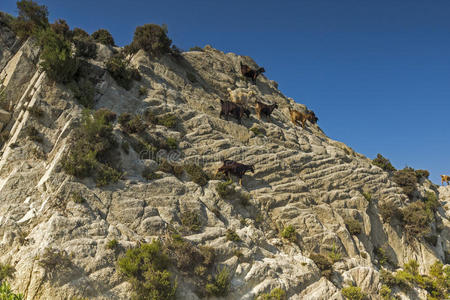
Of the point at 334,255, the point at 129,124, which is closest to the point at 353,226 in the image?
the point at 334,255

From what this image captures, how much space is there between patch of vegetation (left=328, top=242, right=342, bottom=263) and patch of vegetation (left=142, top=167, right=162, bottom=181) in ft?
44.1

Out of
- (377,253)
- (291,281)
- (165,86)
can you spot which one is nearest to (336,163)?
(377,253)

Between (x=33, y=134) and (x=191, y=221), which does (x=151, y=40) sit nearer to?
(x=33, y=134)

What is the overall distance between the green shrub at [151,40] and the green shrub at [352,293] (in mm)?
27836

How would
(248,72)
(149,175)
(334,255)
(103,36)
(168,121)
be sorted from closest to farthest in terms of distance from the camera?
(149,175), (334,255), (168,121), (103,36), (248,72)

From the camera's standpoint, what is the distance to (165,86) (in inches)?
1091

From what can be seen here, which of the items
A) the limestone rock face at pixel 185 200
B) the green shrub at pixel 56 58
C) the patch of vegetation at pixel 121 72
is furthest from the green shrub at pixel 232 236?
the green shrub at pixel 56 58

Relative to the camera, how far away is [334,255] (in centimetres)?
1986

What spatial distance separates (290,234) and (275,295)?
5844 mm

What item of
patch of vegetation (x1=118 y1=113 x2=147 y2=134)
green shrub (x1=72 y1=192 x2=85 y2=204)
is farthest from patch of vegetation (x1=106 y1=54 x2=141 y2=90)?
green shrub (x1=72 y1=192 x2=85 y2=204)

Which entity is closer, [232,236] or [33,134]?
[232,236]

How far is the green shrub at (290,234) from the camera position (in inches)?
779

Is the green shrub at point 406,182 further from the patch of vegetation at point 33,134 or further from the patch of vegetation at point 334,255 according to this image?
the patch of vegetation at point 33,134

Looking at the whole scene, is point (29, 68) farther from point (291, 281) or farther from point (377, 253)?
point (377, 253)
